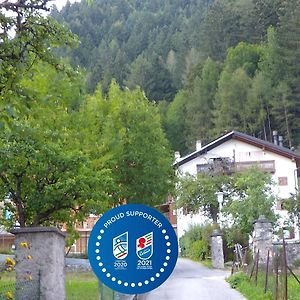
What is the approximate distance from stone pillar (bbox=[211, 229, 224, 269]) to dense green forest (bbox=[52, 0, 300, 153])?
25958 mm

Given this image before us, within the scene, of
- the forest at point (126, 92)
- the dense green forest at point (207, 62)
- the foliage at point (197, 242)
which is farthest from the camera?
the dense green forest at point (207, 62)

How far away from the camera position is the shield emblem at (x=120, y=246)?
5.14m

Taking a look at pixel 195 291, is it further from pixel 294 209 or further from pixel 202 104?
pixel 202 104

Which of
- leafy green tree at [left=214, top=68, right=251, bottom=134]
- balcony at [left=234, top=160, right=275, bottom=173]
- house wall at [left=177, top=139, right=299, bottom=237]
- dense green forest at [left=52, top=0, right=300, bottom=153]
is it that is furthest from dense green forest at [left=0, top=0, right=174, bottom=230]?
leafy green tree at [left=214, top=68, right=251, bottom=134]

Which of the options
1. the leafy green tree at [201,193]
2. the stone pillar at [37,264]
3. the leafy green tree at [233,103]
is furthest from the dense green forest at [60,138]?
the leafy green tree at [233,103]

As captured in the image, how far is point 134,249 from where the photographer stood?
202 inches

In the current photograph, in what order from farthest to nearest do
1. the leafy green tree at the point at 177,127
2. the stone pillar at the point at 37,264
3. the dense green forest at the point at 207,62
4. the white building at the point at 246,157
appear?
the leafy green tree at the point at 177,127 → the dense green forest at the point at 207,62 → the white building at the point at 246,157 → the stone pillar at the point at 37,264

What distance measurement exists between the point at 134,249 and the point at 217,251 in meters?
27.1

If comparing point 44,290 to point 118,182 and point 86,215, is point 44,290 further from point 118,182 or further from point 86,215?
point 118,182

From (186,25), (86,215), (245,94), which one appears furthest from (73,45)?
(186,25)

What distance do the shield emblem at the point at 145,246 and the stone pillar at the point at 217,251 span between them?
26.5 metres

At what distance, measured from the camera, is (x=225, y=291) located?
18.1 meters

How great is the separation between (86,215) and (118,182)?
5.67 meters

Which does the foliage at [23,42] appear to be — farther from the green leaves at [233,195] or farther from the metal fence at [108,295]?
the green leaves at [233,195]
